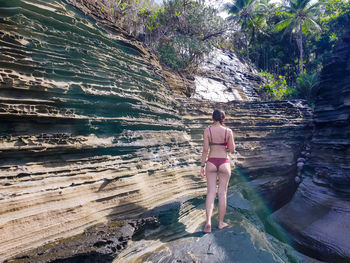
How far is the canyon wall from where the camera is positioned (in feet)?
8.82

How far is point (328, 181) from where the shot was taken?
17.9ft

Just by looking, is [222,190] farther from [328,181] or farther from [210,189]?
[328,181]

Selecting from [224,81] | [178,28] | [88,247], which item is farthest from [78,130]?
[224,81]

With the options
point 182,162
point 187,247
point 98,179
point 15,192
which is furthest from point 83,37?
point 187,247

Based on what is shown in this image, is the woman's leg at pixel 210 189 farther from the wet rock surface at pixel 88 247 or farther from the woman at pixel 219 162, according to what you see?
the wet rock surface at pixel 88 247

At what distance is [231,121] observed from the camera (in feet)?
20.4

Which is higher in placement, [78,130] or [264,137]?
[78,130]

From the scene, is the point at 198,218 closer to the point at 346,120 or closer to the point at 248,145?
the point at 248,145

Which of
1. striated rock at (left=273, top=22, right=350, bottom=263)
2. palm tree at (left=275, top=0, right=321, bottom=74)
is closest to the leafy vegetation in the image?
palm tree at (left=275, top=0, right=321, bottom=74)

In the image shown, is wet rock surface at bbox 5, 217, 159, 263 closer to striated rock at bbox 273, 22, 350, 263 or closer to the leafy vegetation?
striated rock at bbox 273, 22, 350, 263

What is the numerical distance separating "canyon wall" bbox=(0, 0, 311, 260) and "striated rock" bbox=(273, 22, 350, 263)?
2707mm

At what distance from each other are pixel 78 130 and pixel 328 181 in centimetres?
556

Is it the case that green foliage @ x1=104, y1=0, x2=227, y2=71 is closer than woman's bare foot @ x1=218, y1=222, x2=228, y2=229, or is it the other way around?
woman's bare foot @ x1=218, y1=222, x2=228, y2=229

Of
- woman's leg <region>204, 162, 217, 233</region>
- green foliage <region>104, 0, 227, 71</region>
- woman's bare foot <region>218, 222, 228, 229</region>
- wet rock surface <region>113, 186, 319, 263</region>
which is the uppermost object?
green foliage <region>104, 0, 227, 71</region>
